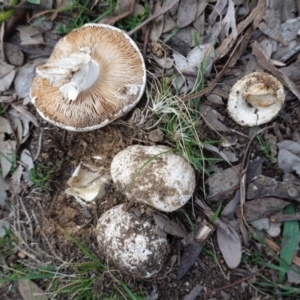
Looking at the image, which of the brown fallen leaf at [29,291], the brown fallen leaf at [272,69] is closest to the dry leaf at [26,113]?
the brown fallen leaf at [29,291]

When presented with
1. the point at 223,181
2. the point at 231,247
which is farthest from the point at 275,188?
the point at 231,247

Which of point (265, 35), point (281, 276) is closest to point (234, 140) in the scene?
point (265, 35)

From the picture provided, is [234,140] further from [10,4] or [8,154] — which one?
[10,4]

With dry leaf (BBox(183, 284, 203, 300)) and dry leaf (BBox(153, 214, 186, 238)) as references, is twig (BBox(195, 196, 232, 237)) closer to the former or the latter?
dry leaf (BBox(153, 214, 186, 238))

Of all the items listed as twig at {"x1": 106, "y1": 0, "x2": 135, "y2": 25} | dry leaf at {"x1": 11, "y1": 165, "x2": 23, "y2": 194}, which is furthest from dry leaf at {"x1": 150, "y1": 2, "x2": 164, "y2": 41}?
dry leaf at {"x1": 11, "y1": 165, "x2": 23, "y2": 194}

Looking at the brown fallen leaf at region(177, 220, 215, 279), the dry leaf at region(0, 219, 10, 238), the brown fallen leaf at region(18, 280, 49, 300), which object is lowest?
the brown fallen leaf at region(18, 280, 49, 300)
